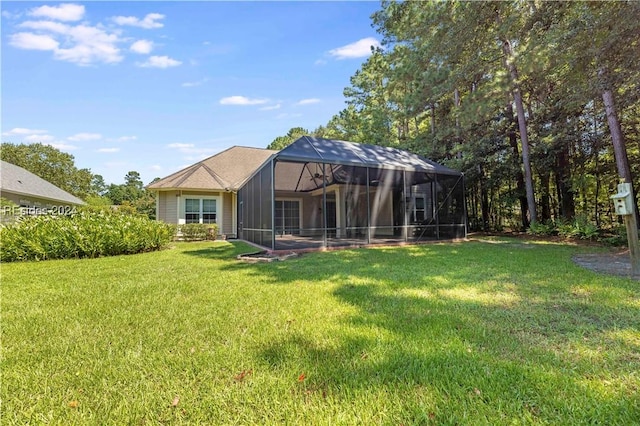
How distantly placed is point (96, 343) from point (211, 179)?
12907mm

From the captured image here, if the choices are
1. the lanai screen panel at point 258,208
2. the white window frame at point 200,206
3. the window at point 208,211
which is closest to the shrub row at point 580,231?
the lanai screen panel at point 258,208

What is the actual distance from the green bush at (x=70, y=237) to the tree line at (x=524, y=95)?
1143cm

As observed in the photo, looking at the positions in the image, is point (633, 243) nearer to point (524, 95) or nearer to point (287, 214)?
point (524, 95)

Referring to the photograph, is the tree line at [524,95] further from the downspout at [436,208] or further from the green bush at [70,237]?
the green bush at [70,237]

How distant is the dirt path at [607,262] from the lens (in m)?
4.90

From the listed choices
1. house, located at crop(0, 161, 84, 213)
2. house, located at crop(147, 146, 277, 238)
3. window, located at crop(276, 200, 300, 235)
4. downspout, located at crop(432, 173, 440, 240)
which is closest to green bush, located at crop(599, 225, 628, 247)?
downspout, located at crop(432, 173, 440, 240)

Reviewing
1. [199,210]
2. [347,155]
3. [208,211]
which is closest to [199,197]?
[199,210]

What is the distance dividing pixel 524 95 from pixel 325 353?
15.2 m

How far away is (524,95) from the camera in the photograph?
12719mm

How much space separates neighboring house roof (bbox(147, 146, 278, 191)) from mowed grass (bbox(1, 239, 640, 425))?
30.7 ft

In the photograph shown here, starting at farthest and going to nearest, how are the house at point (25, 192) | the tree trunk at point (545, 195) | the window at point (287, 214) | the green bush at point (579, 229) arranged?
the house at point (25, 192), the window at point (287, 214), the tree trunk at point (545, 195), the green bush at point (579, 229)

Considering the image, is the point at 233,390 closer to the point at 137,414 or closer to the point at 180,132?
the point at 137,414

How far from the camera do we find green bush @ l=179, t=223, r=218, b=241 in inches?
502

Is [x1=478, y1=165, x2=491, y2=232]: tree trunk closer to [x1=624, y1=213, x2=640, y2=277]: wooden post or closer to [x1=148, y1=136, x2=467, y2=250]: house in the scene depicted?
[x1=148, y1=136, x2=467, y2=250]: house
